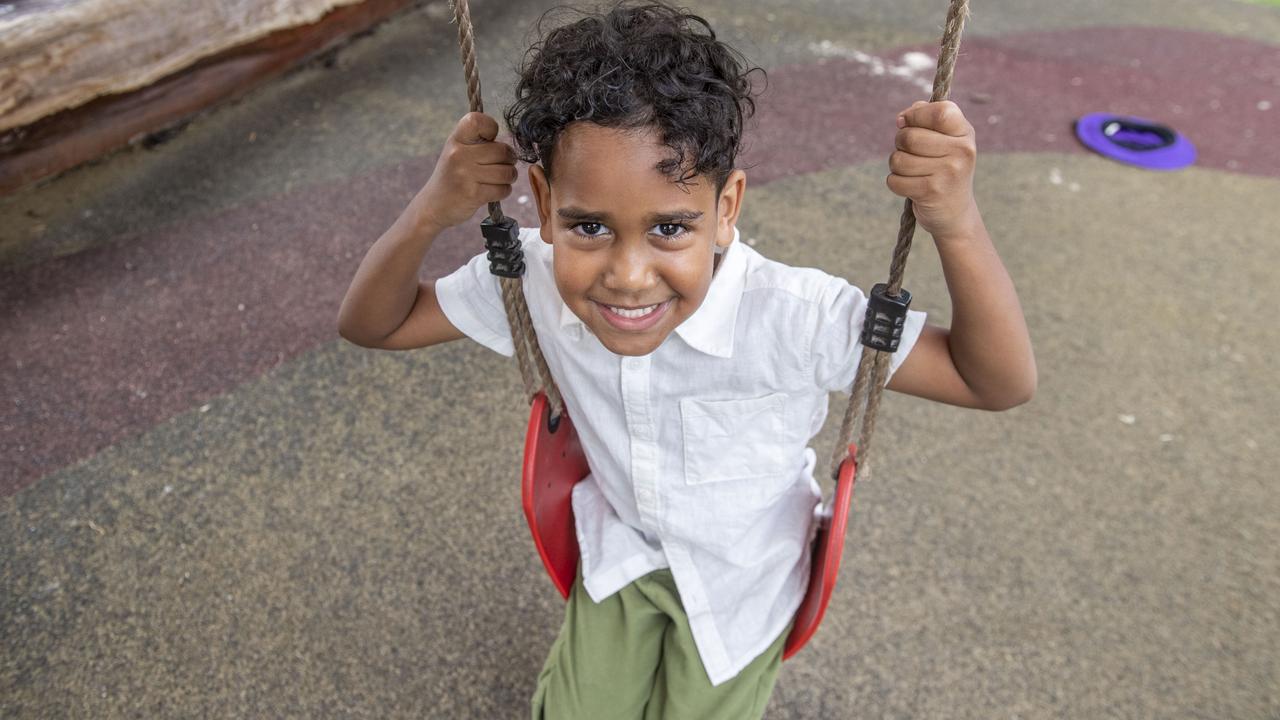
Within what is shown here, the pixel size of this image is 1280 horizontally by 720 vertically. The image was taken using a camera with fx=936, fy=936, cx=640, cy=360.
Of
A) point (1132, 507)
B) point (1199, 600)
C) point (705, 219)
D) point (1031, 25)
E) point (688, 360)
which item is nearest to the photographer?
point (705, 219)

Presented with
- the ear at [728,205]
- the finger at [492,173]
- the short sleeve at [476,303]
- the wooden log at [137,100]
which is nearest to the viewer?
the ear at [728,205]

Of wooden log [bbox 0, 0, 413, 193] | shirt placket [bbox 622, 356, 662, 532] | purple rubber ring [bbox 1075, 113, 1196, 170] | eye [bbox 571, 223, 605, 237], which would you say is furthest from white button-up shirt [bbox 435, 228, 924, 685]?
purple rubber ring [bbox 1075, 113, 1196, 170]

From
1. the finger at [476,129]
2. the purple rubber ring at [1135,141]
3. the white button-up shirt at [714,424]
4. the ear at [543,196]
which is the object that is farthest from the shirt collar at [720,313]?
the purple rubber ring at [1135,141]

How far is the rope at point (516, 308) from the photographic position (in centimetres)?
117

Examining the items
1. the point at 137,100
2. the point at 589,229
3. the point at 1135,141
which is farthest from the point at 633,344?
the point at 1135,141

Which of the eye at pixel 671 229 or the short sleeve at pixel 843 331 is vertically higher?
the eye at pixel 671 229

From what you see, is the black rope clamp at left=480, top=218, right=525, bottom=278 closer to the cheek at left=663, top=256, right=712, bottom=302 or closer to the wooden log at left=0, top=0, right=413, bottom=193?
the cheek at left=663, top=256, right=712, bottom=302

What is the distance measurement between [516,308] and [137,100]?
2.70 metres

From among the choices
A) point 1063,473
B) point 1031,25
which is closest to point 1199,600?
point 1063,473

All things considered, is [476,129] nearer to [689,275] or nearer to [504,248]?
[504,248]

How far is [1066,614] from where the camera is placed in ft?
6.31

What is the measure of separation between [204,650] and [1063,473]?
1.93 metres

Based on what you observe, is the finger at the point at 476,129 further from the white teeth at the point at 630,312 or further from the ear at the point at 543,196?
the white teeth at the point at 630,312

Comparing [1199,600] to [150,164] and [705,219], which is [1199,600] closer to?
[705,219]
